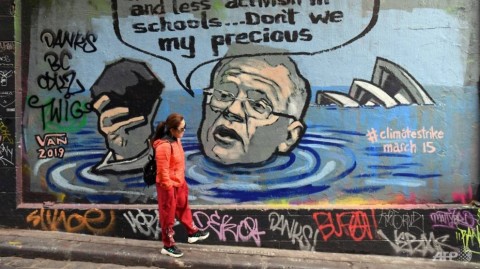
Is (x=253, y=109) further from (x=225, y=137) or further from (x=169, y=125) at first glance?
(x=169, y=125)

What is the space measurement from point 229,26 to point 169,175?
6.90ft

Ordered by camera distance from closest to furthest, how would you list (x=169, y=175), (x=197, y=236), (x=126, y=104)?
(x=169, y=175) → (x=197, y=236) → (x=126, y=104)

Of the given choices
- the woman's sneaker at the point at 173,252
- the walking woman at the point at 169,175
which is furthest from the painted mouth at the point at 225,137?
the woman's sneaker at the point at 173,252

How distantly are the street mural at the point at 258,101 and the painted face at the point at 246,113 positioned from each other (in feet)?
0.04

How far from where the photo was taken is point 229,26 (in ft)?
19.0

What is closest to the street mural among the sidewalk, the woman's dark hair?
the sidewalk

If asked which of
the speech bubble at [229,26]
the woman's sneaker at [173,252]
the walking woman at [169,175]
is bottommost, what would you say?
the woman's sneaker at [173,252]

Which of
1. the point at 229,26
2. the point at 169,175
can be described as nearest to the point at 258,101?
the point at 229,26

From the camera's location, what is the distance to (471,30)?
18.2 ft

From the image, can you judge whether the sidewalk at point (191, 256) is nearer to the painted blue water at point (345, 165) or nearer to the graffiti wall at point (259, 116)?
the graffiti wall at point (259, 116)

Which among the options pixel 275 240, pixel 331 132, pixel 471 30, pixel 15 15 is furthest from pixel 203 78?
pixel 471 30

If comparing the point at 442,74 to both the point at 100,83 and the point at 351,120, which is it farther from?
the point at 100,83

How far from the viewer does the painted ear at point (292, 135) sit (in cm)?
571

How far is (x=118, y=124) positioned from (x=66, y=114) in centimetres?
74
